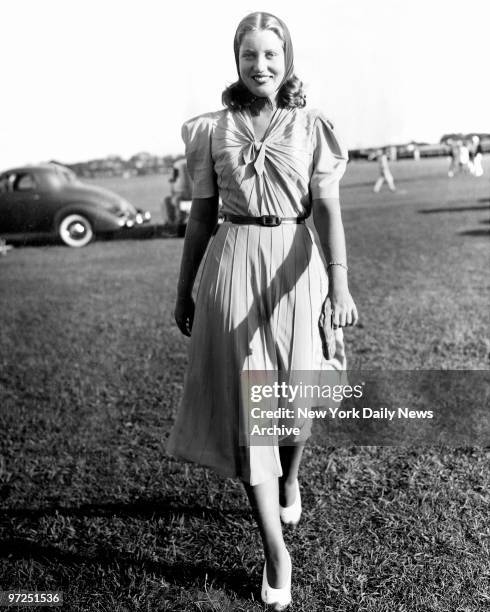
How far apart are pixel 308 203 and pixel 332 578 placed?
1.18 metres

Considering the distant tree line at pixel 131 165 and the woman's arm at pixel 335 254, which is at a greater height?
the distant tree line at pixel 131 165

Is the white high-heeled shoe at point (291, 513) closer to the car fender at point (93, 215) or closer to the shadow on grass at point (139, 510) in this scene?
the shadow on grass at point (139, 510)

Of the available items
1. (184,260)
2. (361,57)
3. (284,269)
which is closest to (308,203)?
(284,269)

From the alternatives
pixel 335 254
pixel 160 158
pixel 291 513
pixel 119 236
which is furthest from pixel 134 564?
pixel 119 236

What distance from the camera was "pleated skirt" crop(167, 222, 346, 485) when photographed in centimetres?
171

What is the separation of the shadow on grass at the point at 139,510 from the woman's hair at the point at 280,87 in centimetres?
149

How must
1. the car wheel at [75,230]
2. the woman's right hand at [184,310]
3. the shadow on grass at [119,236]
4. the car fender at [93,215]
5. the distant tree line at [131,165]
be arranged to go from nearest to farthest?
the woman's right hand at [184,310] < the distant tree line at [131,165] < the car fender at [93,215] < the car wheel at [75,230] < the shadow on grass at [119,236]

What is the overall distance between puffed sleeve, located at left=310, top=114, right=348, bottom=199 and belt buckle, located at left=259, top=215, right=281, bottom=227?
0.41 feet

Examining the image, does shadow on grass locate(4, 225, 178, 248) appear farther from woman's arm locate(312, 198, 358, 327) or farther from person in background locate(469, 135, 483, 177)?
woman's arm locate(312, 198, 358, 327)

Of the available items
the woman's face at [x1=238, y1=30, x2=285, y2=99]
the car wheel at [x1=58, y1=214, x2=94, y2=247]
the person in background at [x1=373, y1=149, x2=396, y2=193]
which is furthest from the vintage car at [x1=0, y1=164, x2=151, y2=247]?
the woman's face at [x1=238, y1=30, x2=285, y2=99]

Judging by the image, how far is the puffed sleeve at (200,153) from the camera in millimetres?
1720

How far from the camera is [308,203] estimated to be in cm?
175

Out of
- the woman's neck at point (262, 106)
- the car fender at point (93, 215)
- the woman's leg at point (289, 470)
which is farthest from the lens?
the car fender at point (93, 215)

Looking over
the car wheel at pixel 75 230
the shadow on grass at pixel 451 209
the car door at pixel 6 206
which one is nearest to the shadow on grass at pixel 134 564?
the car door at pixel 6 206
